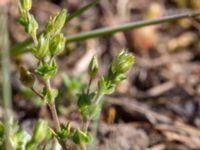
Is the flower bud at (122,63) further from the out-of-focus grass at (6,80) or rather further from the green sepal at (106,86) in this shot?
the out-of-focus grass at (6,80)

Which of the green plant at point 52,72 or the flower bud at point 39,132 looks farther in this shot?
the green plant at point 52,72

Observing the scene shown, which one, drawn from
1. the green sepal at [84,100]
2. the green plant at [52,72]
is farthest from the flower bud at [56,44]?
the green sepal at [84,100]

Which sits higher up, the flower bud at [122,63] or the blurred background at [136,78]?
the flower bud at [122,63]

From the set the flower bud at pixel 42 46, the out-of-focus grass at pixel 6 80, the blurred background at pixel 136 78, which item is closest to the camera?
the out-of-focus grass at pixel 6 80

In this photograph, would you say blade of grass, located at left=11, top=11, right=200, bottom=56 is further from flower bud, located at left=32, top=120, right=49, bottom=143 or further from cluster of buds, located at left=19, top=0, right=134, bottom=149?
flower bud, located at left=32, top=120, right=49, bottom=143

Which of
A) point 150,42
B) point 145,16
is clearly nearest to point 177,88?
point 150,42

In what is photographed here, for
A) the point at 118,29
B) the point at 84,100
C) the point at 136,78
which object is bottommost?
the point at 136,78

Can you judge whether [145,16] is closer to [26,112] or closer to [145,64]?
[145,64]

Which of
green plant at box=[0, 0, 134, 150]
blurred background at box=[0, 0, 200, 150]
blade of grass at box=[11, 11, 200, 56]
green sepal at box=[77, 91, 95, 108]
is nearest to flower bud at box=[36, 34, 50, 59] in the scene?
green plant at box=[0, 0, 134, 150]

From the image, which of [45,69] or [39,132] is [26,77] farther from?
[39,132]

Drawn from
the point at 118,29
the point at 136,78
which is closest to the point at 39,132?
the point at 118,29
